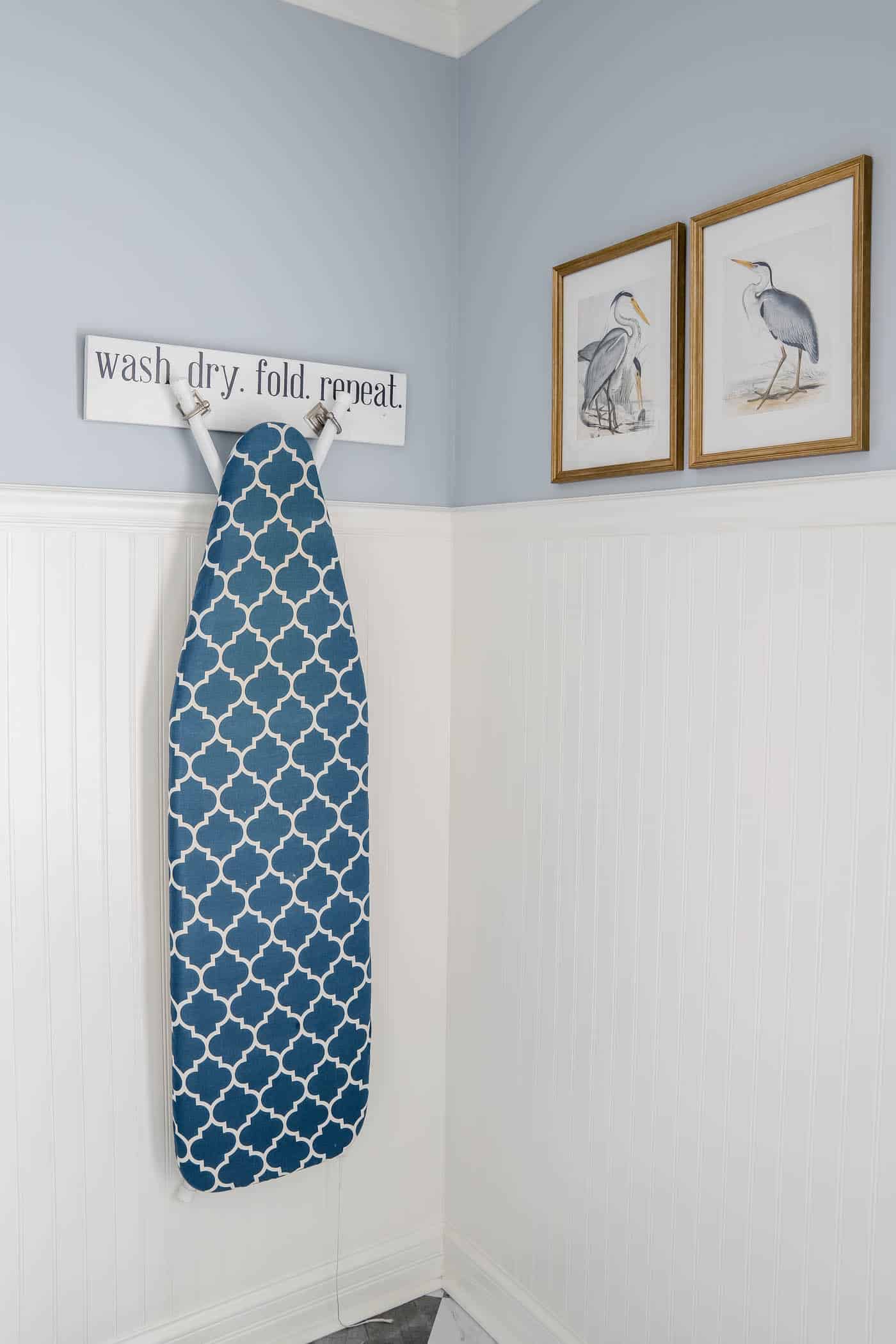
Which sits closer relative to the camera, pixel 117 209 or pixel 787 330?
pixel 787 330

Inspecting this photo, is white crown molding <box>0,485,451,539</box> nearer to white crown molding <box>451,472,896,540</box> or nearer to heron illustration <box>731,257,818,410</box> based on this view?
white crown molding <box>451,472,896,540</box>

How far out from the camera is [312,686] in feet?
5.90

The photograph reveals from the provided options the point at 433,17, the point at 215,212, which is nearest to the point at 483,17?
the point at 433,17

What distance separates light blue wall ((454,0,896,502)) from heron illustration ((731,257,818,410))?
3.6 inches

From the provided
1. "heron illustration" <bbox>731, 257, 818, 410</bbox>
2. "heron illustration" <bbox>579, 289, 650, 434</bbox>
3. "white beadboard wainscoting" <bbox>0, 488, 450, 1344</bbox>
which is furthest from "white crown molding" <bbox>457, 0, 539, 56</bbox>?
"white beadboard wainscoting" <bbox>0, 488, 450, 1344</bbox>

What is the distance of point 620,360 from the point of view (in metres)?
1.67

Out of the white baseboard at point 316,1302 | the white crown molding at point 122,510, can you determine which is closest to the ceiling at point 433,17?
the white crown molding at point 122,510

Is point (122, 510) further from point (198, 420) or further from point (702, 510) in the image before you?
point (702, 510)

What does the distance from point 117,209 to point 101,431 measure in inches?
13.9

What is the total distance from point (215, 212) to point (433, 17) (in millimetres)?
625

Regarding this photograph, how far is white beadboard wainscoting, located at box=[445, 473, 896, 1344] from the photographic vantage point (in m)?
1.33

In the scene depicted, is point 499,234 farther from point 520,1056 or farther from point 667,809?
point 520,1056

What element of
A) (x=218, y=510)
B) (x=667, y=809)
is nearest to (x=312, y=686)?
(x=218, y=510)

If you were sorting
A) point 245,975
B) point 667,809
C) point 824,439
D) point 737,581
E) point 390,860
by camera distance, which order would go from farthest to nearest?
point 390,860
point 245,975
point 667,809
point 737,581
point 824,439
